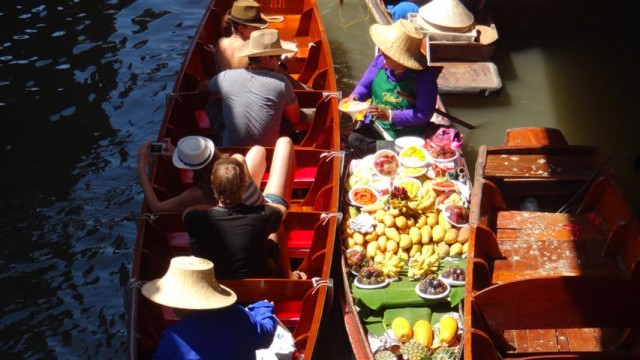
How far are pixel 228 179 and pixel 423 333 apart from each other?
232cm

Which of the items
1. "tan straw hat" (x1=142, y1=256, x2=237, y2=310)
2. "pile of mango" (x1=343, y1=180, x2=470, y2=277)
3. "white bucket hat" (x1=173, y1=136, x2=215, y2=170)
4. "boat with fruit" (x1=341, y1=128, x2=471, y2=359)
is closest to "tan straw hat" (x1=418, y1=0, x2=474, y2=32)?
"boat with fruit" (x1=341, y1=128, x2=471, y2=359)

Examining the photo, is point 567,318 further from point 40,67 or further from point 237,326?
point 40,67

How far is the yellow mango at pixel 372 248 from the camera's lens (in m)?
7.11

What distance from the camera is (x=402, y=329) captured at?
6379 mm

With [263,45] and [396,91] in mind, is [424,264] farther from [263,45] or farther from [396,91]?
[263,45]

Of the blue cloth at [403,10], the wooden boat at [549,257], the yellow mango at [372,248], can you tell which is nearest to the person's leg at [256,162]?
the yellow mango at [372,248]

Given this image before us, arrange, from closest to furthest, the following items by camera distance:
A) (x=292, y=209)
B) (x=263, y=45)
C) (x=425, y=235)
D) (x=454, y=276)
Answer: (x=454, y=276)
(x=425, y=235)
(x=263, y=45)
(x=292, y=209)

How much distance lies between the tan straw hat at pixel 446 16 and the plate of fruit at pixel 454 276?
5.17m

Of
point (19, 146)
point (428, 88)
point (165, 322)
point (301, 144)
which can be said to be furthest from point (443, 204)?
point (19, 146)

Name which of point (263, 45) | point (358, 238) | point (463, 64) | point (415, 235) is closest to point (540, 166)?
point (415, 235)

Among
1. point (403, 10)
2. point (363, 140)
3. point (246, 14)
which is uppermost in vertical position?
point (246, 14)

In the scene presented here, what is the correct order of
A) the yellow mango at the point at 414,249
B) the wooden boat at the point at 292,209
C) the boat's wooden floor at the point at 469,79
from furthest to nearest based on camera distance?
the boat's wooden floor at the point at 469,79
the yellow mango at the point at 414,249
the wooden boat at the point at 292,209

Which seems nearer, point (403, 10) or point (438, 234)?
point (438, 234)

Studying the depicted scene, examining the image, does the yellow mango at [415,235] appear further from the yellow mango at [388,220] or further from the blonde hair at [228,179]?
the blonde hair at [228,179]
